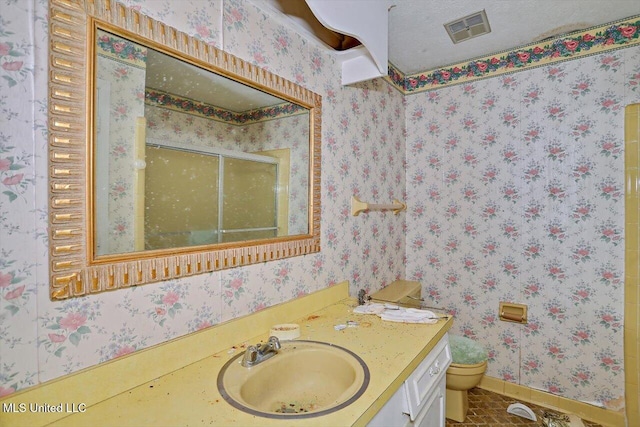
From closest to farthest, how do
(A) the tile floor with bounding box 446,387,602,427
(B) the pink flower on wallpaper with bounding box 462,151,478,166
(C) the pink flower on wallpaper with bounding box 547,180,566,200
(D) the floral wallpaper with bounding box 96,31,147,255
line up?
(D) the floral wallpaper with bounding box 96,31,147,255, (A) the tile floor with bounding box 446,387,602,427, (C) the pink flower on wallpaper with bounding box 547,180,566,200, (B) the pink flower on wallpaper with bounding box 462,151,478,166

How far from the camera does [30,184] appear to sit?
29.0 inches

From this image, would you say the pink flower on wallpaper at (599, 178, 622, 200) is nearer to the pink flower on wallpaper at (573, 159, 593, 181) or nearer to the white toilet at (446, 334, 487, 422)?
the pink flower on wallpaper at (573, 159, 593, 181)

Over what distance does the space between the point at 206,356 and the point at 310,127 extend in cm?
109

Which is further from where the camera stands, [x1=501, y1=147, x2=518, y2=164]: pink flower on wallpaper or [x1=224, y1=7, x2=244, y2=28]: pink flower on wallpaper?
[x1=501, y1=147, x2=518, y2=164]: pink flower on wallpaper

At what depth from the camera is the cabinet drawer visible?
1.05 meters

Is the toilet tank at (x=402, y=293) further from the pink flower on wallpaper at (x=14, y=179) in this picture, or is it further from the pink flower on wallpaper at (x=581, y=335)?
the pink flower on wallpaper at (x=14, y=179)

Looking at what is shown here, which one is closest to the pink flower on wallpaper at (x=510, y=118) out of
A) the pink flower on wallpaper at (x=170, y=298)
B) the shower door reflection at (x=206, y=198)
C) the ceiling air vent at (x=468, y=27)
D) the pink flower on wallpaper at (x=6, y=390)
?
the ceiling air vent at (x=468, y=27)

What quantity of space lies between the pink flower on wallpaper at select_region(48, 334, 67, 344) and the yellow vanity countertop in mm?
183

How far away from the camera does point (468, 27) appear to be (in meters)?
1.92

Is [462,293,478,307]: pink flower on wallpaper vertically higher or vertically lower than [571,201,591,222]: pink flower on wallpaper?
lower

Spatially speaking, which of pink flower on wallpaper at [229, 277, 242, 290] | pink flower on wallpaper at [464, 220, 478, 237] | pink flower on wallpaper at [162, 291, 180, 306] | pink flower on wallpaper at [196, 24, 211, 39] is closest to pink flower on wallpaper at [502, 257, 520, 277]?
pink flower on wallpaper at [464, 220, 478, 237]

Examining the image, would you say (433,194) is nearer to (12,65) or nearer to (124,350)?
(124,350)

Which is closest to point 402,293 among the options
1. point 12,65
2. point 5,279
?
point 5,279

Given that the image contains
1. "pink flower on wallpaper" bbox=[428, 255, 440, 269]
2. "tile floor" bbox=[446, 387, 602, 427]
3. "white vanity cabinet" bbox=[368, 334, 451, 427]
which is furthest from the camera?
"pink flower on wallpaper" bbox=[428, 255, 440, 269]
